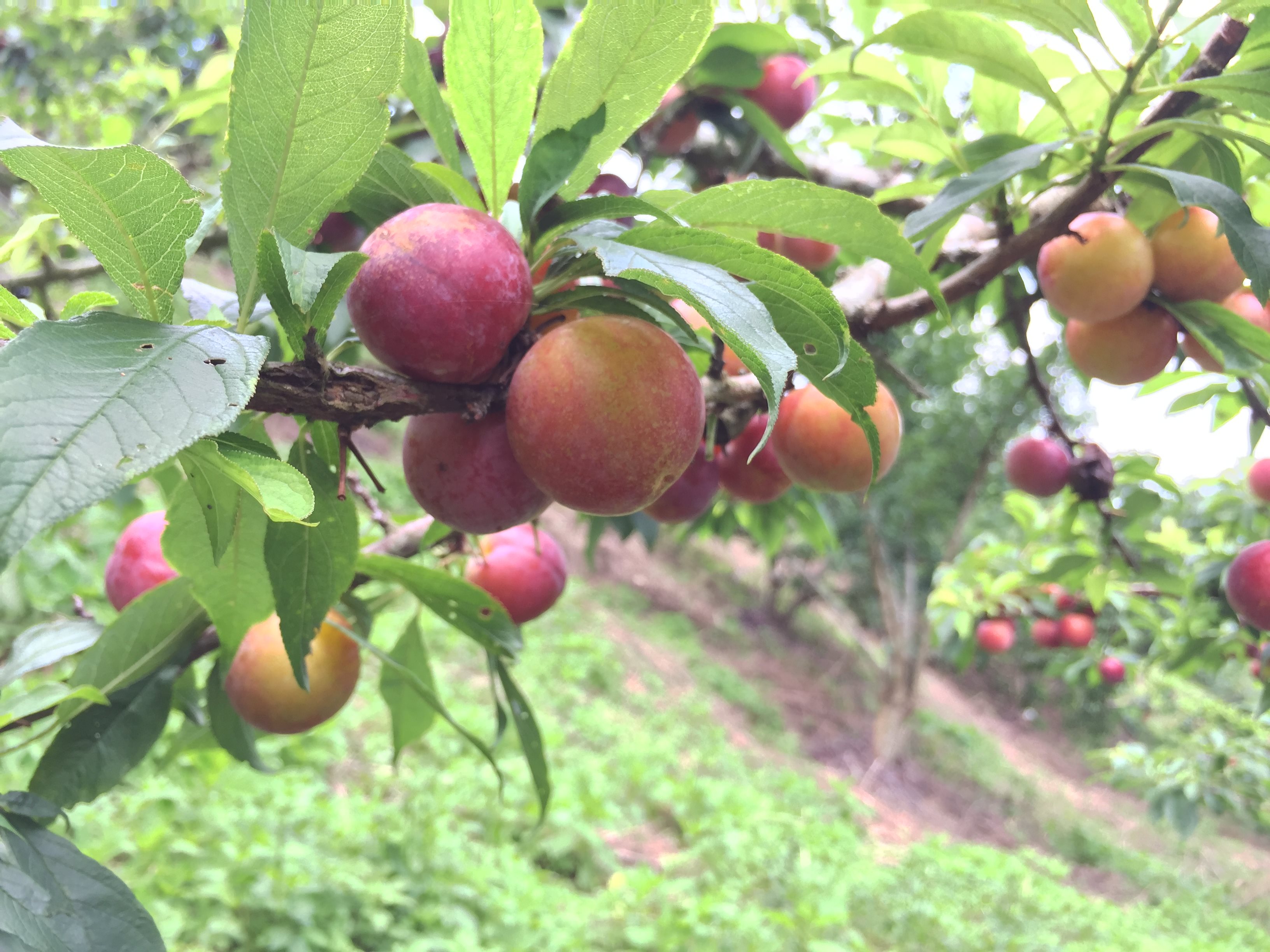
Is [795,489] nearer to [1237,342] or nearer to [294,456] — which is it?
[1237,342]

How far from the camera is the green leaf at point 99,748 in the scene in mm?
753

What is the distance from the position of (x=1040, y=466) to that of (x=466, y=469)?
1.35 metres

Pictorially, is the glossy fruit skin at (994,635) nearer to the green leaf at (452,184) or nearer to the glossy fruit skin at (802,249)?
the glossy fruit skin at (802,249)

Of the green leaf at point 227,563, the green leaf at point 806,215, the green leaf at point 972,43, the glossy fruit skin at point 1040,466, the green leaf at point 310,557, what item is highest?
the green leaf at point 972,43

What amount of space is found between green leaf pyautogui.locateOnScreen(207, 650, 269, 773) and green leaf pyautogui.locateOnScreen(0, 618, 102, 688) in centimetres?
13

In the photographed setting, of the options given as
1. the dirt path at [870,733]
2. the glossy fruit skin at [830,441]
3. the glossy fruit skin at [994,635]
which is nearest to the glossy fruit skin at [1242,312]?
the glossy fruit skin at [830,441]

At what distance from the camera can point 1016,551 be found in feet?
10.5

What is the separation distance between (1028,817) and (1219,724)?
3.59 metres

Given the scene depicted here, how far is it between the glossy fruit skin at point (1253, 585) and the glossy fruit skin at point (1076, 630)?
1.89 m

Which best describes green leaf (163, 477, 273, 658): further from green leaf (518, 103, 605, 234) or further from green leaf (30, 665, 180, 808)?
green leaf (518, 103, 605, 234)

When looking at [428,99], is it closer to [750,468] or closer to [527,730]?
[750,468]

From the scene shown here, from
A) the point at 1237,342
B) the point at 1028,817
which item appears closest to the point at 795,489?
the point at 1237,342

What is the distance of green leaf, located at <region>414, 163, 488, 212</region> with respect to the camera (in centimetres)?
59

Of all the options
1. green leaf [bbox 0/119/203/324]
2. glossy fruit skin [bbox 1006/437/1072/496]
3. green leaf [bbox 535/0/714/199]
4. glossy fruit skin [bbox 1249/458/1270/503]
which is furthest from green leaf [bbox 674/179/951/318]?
glossy fruit skin [bbox 1249/458/1270/503]
